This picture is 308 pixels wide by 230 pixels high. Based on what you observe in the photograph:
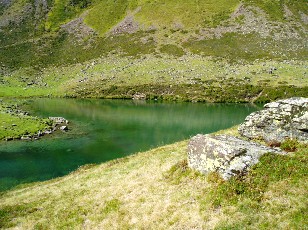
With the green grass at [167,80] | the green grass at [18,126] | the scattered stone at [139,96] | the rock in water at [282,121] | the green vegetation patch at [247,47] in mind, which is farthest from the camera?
the green vegetation patch at [247,47]

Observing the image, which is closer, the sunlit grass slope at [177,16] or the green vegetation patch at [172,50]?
the green vegetation patch at [172,50]

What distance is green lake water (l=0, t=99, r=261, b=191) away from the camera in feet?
151

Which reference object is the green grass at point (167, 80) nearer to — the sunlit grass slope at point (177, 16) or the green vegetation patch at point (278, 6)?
the sunlit grass slope at point (177, 16)

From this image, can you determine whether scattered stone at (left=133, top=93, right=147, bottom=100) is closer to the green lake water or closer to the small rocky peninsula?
the green lake water

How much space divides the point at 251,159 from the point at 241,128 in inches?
382

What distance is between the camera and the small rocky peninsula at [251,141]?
18.3 metres

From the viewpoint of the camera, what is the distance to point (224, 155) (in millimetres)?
18641

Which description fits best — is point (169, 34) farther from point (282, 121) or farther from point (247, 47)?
point (282, 121)

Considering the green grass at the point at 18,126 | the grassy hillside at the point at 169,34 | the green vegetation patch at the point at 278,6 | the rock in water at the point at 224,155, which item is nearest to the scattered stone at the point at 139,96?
the grassy hillside at the point at 169,34

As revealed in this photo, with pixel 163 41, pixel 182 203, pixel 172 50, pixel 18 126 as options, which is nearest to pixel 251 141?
pixel 182 203

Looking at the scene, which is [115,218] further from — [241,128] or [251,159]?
[241,128]

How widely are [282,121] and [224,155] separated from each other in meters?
7.58

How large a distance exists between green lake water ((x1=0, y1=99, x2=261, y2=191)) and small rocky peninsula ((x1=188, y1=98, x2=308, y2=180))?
24682mm

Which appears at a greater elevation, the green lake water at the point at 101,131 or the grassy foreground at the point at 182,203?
the grassy foreground at the point at 182,203
